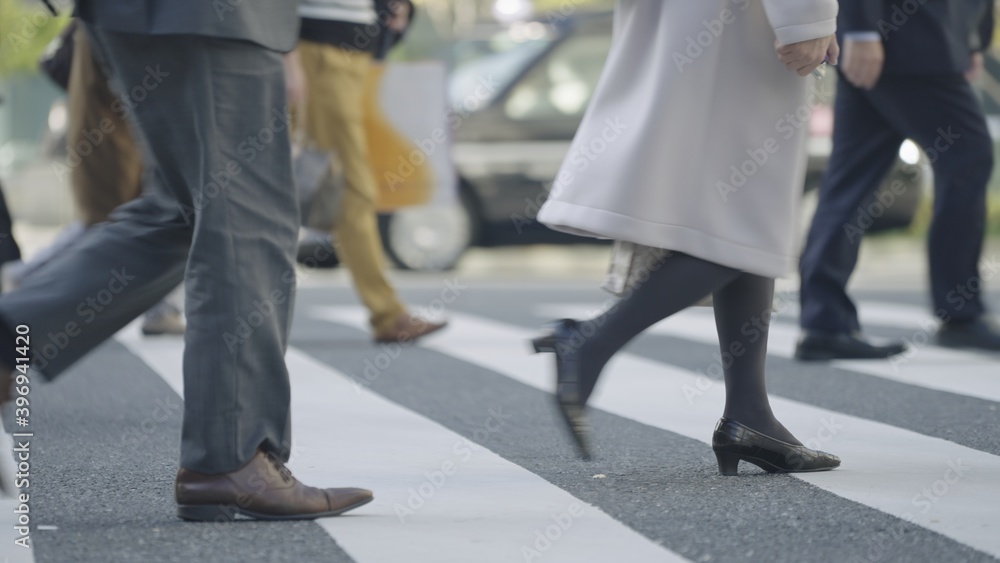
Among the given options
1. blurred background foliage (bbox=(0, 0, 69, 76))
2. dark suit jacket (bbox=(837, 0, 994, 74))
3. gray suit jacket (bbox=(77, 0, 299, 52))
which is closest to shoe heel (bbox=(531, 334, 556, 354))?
gray suit jacket (bbox=(77, 0, 299, 52))

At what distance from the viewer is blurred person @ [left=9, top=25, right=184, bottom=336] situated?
573cm

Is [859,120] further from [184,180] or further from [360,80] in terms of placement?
[184,180]

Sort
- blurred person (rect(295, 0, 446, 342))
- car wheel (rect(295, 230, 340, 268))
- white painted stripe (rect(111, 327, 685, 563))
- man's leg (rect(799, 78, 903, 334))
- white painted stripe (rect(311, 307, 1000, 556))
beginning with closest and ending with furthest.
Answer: white painted stripe (rect(111, 327, 685, 563)) < white painted stripe (rect(311, 307, 1000, 556)) < man's leg (rect(799, 78, 903, 334)) < blurred person (rect(295, 0, 446, 342)) < car wheel (rect(295, 230, 340, 268))

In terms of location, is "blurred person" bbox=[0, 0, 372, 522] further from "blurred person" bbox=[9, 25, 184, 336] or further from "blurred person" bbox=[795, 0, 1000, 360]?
"blurred person" bbox=[795, 0, 1000, 360]

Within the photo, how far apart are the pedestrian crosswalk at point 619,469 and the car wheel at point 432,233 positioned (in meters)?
5.15

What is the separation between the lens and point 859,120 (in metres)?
5.73

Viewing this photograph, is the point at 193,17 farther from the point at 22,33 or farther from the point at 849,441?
the point at 22,33

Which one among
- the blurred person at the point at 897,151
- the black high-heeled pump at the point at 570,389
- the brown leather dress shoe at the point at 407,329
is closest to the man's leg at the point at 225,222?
the black high-heeled pump at the point at 570,389

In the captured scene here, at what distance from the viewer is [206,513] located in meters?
2.97

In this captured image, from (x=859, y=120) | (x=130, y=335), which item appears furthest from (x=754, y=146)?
(x=130, y=335)

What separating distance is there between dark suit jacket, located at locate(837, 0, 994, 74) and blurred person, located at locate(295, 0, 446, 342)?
174cm

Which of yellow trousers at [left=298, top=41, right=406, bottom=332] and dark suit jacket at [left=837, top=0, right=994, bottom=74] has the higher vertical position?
dark suit jacket at [left=837, top=0, right=994, bottom=74]

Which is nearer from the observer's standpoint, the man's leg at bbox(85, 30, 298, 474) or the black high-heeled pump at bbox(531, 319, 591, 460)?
the man's leg at bbox(85, 30, 298, 474)

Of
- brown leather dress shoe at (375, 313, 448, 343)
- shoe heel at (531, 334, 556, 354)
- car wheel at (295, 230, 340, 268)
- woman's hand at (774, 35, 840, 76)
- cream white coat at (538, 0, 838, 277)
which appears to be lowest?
car wheel at (295, 230, 340, 268)
